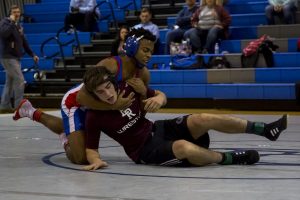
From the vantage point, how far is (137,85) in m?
4.07

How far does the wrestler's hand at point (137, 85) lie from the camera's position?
407 centimetres

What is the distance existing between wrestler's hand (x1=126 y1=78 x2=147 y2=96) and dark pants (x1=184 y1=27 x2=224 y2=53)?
22.7 ft

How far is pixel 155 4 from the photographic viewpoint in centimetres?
1338

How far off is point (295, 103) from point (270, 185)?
259 inches

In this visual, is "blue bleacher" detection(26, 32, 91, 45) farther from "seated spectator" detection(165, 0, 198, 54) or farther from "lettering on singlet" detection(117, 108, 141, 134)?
"lettering on singlet" detection(117, 108, 141, 134)

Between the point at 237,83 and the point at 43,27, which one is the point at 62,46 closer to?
the point at 43,27

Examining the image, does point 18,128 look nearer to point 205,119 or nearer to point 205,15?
point 205,119

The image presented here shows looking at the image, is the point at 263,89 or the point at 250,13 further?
the point at 250,13

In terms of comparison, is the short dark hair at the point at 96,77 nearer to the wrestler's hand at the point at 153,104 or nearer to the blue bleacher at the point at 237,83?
the wrestler's hand at the point at 153,104

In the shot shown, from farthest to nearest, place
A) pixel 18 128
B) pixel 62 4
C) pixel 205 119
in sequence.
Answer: pixel 62 4, pixel 18 128, pixel 205 119

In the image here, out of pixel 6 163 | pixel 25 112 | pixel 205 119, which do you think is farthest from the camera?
pixel 25 112

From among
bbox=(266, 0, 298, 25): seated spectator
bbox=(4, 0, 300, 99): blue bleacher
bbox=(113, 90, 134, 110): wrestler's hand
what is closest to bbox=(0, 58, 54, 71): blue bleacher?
bbox=(4, 0, 300, 99): blue bleacher

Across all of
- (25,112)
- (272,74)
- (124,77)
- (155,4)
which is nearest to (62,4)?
(155,4)

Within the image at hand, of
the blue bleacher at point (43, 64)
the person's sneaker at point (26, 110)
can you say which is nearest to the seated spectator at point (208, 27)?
the blue bleacher at point (43, 64)
